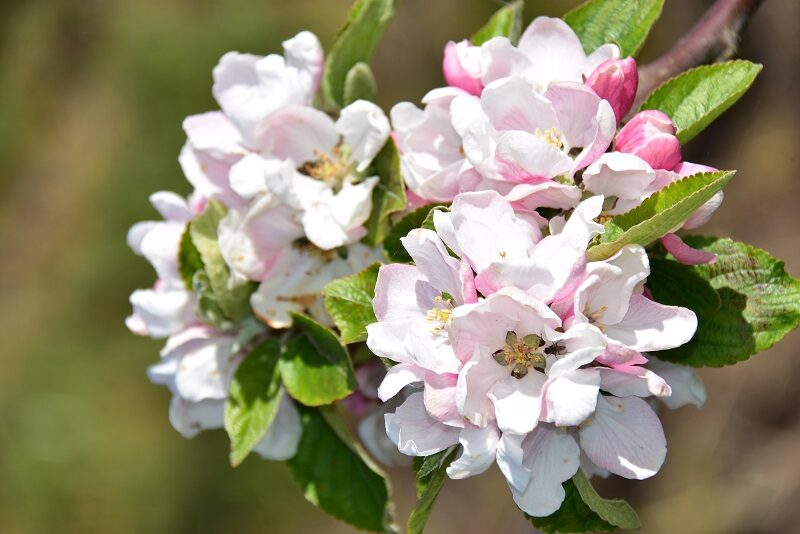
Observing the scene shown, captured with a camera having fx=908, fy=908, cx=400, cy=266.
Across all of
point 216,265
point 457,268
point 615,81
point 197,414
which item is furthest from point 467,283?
point 197,414

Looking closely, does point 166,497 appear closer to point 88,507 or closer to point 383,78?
point 88,507

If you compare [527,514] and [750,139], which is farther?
[750,139]

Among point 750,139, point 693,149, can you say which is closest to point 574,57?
point 693,149

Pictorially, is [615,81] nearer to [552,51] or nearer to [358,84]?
[552,51]

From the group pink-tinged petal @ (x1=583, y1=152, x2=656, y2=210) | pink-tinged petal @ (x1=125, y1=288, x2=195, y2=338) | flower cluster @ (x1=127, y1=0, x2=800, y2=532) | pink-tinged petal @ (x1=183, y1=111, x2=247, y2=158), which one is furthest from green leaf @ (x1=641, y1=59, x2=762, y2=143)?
pink-tinged petal @ (x1=125, y1=288, x2=195, y2=338)

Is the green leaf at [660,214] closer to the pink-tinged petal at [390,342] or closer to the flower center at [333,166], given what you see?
the pink-tinged petal at [390,342]

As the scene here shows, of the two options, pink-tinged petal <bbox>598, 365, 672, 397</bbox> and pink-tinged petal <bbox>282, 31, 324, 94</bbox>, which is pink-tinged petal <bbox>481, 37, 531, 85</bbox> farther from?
pink-tinged petal <bbox>598, 365, 672, 397</bbox>

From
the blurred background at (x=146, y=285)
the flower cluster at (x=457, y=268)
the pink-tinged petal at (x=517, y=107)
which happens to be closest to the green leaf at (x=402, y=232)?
the flower cluster at (x=457, y=268)

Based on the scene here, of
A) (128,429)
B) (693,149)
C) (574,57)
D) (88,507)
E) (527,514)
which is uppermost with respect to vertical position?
(574,57)
